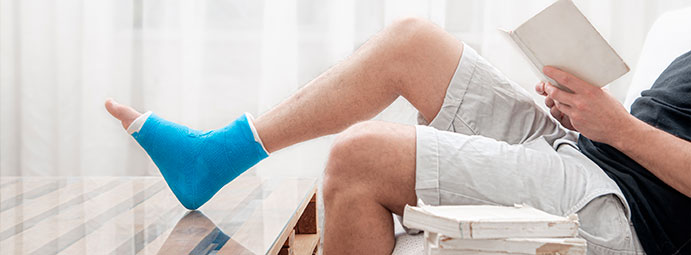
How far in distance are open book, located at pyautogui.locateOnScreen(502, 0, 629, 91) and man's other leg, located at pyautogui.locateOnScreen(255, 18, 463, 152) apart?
6.2 inches

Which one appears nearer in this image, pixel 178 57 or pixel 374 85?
pixel 374 85

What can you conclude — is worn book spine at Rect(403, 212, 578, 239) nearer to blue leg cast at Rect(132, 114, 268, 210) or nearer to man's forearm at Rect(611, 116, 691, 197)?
man's forearm at Rect(611, 116, 691, 197)

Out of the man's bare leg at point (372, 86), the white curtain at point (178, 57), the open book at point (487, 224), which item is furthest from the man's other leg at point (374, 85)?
the white curtain at point (178, 57)

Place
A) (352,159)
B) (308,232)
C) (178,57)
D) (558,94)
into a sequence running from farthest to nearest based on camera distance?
1. (178,57)
2. (308,232)
3. (558,94)
4. (352,159)

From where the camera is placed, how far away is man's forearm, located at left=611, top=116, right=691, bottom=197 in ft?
3.28

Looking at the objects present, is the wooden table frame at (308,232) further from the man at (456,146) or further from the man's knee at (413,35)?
the man's knee at (413,35)

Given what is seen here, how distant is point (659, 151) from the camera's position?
3.33ft

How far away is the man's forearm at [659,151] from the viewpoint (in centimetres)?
100

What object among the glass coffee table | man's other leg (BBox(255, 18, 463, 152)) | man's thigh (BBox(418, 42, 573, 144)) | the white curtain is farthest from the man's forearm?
the white curtain

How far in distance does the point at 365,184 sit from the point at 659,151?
0.46m

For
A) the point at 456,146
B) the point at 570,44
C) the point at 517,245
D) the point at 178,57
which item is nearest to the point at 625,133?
the point at 570,44

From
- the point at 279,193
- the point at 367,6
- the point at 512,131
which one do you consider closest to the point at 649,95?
the point at 512,131

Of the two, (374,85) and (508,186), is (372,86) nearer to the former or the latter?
(374,85)

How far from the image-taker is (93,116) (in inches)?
84.6
